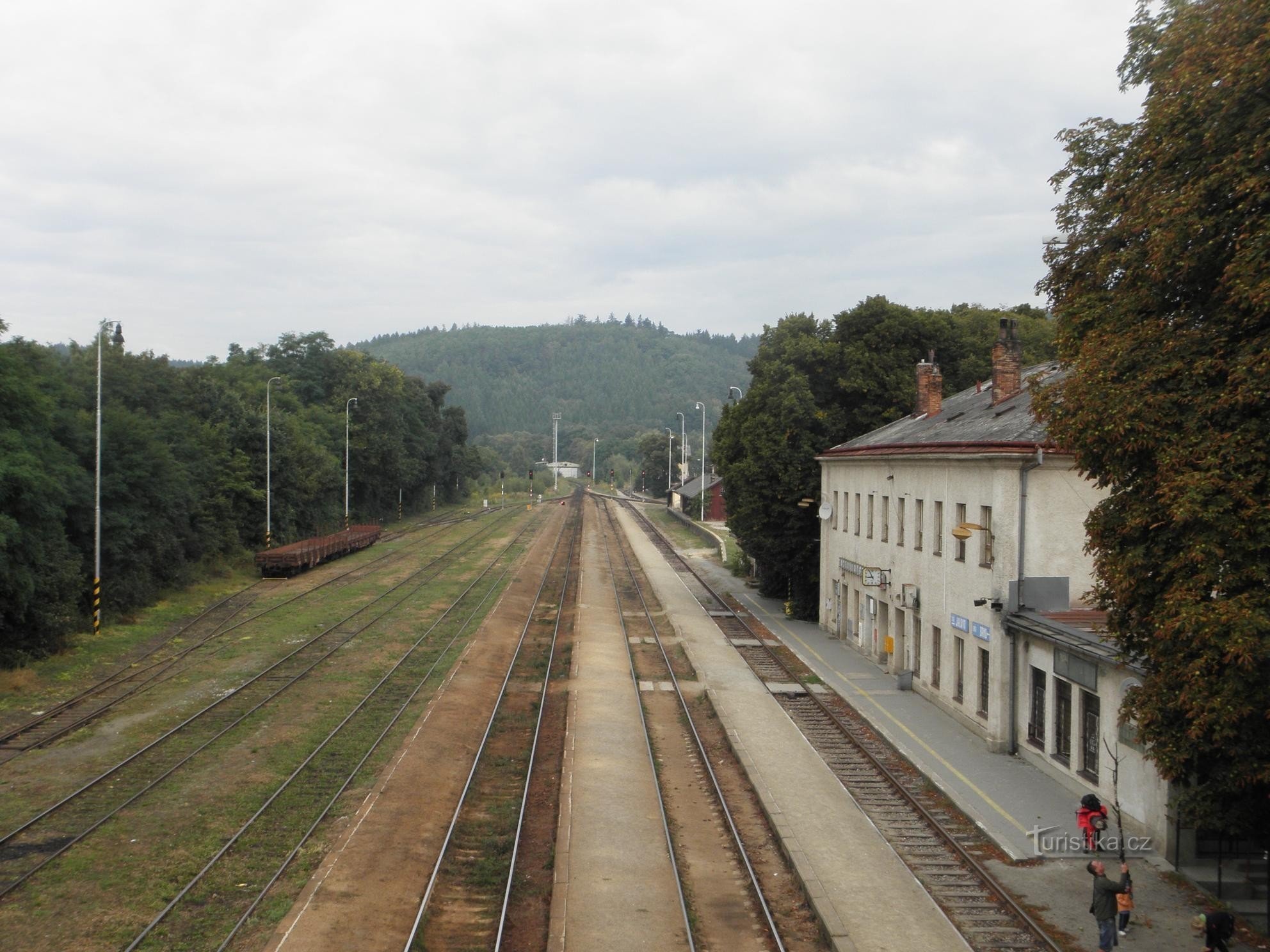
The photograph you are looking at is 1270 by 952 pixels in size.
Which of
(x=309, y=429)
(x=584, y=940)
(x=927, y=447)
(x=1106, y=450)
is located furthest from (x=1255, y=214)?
(x=309, y=429)

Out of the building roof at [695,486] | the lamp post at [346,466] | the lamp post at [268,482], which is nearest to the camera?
the lamp post at [268,482]

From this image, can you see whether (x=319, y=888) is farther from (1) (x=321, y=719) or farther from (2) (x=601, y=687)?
(2) (x=601, y=687)

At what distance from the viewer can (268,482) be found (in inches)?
1991

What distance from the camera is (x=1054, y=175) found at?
44.4 ft

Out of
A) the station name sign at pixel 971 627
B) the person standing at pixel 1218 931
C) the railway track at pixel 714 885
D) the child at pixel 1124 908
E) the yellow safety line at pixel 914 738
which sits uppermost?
the station name sign at pixel 971 627

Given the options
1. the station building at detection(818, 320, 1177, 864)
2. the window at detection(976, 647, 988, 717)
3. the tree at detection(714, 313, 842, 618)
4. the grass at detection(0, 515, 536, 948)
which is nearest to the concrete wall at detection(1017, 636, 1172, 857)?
the station building at detection(818, 320, 1177, 864)

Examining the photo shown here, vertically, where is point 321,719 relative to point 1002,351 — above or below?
below

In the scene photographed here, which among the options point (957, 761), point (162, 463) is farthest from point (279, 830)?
point (162, 463)

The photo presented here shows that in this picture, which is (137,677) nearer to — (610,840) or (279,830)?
(279,830)

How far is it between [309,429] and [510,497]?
6528cm

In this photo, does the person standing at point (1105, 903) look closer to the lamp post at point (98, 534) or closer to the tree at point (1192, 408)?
the tree at point (1192, 408)

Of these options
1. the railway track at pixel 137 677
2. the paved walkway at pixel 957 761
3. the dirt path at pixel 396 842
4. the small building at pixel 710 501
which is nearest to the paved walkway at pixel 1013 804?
the paved walkway at pixel 957 761

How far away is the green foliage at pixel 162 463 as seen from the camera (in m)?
27.0

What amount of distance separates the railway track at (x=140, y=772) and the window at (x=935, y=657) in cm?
1586
